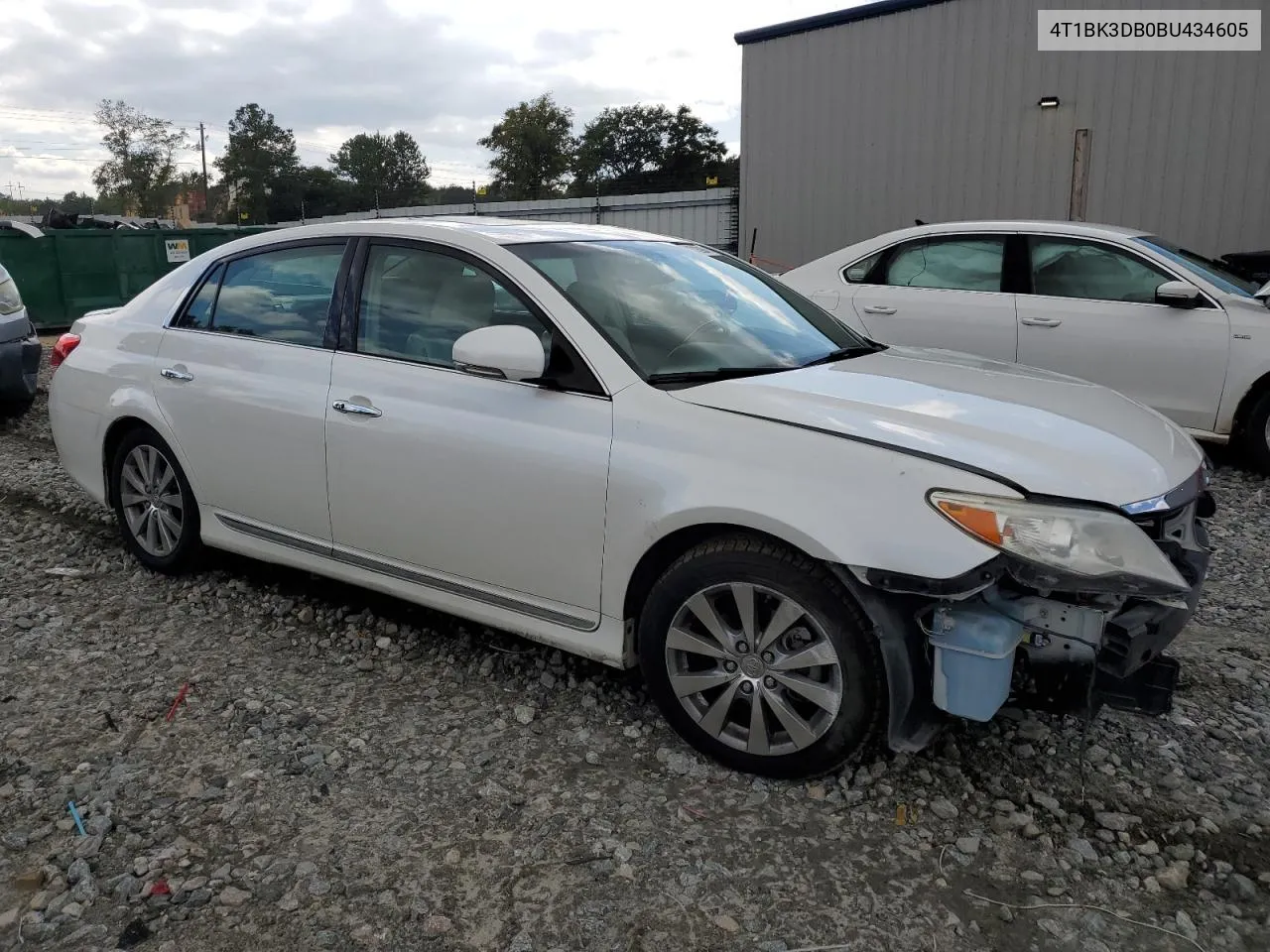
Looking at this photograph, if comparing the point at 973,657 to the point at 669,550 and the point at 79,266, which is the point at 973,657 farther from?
the point at 79,266

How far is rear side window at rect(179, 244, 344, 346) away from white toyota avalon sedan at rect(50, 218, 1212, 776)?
0.01 meters

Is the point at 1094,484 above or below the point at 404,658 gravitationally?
above

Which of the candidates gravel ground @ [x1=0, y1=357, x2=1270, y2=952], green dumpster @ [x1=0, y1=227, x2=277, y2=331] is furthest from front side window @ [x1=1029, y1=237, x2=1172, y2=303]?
green dumpster @ [x1=0, y1=227, x2=277, y2=331]

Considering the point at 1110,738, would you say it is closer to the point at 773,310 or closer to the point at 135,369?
the point at 773,310

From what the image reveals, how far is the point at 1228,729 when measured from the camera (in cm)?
313

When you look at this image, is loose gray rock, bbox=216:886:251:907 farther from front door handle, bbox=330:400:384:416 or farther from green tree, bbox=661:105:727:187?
green tree, bbox=661:105:727:187

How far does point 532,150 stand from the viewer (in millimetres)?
79125

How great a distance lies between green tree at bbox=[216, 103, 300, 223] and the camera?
87.6 m

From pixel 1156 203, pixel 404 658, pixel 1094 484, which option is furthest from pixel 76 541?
pixel 1156 203

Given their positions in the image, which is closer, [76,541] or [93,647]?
[93,647]

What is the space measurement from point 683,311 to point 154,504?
259cm

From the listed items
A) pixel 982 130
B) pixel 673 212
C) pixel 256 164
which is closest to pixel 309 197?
pixel 256 164

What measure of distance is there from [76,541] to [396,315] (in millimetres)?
2588

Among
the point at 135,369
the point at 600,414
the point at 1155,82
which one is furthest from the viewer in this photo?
the point at 1155,82
